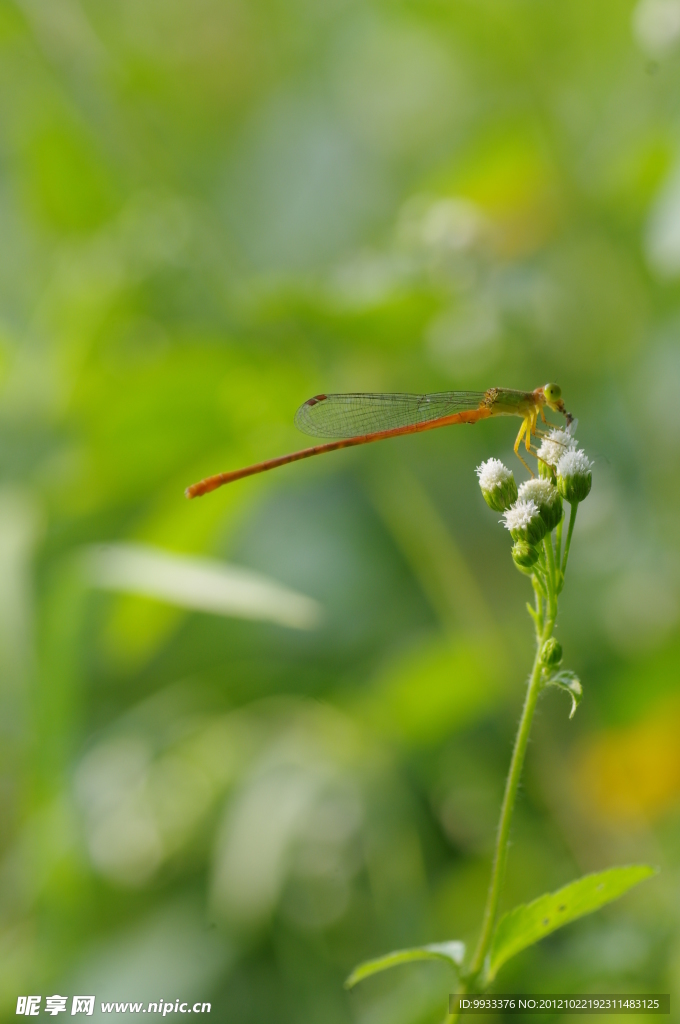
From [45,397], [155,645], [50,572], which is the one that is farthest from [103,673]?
[45,397]

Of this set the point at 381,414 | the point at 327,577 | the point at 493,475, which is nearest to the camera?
the point at 493,475

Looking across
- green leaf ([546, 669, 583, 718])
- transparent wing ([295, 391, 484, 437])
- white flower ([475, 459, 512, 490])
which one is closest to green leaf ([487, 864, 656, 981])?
green leaf ([546, 669, 583, 718])

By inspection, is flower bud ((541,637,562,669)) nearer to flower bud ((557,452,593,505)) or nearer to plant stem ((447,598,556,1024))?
plant stem ((447,598,556,1024))

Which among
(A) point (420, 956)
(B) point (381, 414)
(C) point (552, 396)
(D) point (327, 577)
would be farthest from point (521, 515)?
(D) point (327, 577)

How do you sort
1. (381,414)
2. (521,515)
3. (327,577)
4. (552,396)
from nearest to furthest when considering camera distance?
(521,515)
(552,396)
(381,414)
(327,577)

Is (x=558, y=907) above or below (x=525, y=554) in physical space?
below

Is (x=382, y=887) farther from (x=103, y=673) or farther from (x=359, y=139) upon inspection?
(x=359, y=139)

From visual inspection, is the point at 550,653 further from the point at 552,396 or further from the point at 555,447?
the point at 552,396
